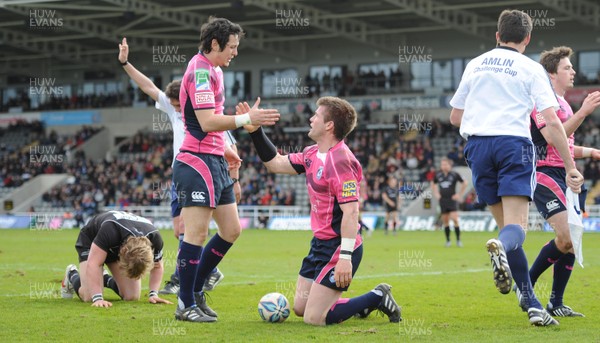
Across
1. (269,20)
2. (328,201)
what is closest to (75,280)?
(328,201)

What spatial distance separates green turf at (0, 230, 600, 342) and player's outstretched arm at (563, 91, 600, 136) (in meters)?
1.66

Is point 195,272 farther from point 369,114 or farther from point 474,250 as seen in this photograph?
point 369,114

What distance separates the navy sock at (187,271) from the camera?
24.5 feet

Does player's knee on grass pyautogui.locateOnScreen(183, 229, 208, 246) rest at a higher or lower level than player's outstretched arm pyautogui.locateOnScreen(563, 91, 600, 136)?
lower

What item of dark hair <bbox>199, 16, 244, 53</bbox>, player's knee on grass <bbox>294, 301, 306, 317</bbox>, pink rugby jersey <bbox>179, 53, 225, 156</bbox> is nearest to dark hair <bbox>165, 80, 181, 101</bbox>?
pink rugby jersey <bbox>179, 53, 225, 156</bbox>

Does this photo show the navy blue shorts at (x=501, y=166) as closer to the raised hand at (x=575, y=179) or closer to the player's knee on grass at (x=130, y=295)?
the raised hand at (x=575, y=179)

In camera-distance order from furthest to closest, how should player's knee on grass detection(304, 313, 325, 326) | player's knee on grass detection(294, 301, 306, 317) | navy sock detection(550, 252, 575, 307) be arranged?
navy sock detection(550, 252, 575, 307) < player's knee on grass detection(294, 301, 306, 317) < player's knee on grass detection(304, 313, 325, 326)

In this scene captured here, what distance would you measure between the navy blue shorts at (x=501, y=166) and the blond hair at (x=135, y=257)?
311 centimetres

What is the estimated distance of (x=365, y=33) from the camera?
138ft

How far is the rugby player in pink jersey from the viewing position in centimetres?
739

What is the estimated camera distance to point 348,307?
24.0 ft

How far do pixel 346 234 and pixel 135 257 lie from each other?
7.44ft

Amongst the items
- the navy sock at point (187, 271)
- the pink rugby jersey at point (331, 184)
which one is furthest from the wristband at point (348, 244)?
the navy sock at point (187, 271)

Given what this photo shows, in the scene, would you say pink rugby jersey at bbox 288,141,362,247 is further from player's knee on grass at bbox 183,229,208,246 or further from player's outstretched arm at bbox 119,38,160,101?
player's outstretched arm at bbox 119,38,160,101
